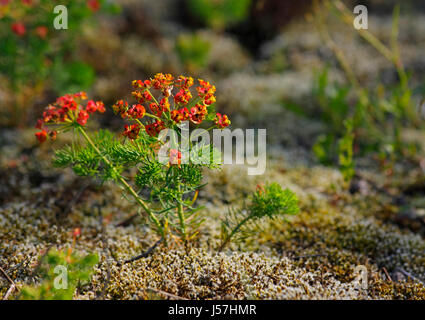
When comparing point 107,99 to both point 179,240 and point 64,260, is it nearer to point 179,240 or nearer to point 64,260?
point 179,240

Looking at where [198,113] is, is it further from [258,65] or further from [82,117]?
[258,65]

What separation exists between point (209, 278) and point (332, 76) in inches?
214

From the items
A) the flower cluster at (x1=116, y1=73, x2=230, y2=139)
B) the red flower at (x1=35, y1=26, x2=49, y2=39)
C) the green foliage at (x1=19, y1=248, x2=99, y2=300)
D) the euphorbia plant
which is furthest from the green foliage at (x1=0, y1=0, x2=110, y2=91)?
the green foliage at (x1=19, y1=248, x2=99, y2=300)

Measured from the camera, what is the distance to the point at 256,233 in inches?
140

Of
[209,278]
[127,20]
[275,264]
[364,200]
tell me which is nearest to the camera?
[209,278]

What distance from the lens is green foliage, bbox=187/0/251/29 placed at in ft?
27.0

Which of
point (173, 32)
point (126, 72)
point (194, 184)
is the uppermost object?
point (173, 32)

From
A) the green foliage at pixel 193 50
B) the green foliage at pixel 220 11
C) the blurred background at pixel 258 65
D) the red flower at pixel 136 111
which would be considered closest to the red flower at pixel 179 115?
the red flower at pixel 136 111

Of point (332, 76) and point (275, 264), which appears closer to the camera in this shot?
point (275, 264)

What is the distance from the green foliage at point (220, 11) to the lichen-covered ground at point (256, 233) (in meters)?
2.87

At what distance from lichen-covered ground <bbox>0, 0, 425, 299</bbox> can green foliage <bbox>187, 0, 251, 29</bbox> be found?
9.41 ft

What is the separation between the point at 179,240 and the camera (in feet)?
10.4

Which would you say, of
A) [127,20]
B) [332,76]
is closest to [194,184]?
[332,76]

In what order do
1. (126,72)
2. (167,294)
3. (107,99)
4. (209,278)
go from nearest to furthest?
(167,294) → (209,278) → (107,99) → (126,72)
